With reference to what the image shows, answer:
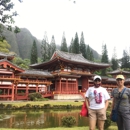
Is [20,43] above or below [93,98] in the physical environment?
above

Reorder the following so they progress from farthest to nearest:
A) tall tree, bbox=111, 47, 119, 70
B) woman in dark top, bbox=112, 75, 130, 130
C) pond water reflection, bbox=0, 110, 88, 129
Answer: tall tree, bbox=111, 47, 119, 70 → pond water reflection, bbox=0, 110, 88, 129 → woman in dark top, bbox=112, 75, 130, 130

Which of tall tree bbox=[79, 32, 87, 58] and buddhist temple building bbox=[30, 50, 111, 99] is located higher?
tall tree bbox=[79, 32, 87, 58]

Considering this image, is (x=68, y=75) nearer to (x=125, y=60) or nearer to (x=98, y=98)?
(x=98, y=98)

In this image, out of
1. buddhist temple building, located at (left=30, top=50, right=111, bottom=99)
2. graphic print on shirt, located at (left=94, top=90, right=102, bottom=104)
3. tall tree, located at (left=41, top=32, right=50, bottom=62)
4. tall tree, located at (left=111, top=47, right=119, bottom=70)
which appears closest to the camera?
graphic print on shirt, located at (left=94, top=90, right=102, bottom=104)

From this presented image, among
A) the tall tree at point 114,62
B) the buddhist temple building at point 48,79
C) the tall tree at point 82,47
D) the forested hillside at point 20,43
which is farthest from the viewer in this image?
the forested hillside at point 20,43

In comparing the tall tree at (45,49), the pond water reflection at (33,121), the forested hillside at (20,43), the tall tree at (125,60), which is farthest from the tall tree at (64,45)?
the pond water reflection at (33,121)

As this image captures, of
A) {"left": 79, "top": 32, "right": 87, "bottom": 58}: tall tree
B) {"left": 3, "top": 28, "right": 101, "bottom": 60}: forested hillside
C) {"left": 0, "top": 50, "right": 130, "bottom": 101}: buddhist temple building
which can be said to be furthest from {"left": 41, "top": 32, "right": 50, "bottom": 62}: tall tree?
{"left": 0, "top": 50, "right": 130, "bottom": 101}: buddhist temple building

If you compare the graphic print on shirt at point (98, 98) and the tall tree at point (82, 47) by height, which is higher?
the tall tree at point (82, 47)

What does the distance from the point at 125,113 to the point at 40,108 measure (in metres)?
16.5

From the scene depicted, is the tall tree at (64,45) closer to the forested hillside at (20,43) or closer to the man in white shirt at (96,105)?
the forested hillside at (20,43)

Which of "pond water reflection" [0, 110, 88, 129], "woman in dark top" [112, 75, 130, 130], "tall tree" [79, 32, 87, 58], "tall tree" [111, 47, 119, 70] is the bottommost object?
"pond water reflection" [0, 110, 88, 129]

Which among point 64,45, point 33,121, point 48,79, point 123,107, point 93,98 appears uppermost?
point 64,45

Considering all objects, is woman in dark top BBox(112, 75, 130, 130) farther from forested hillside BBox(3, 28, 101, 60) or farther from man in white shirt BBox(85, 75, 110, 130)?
forested hillside BBox(3, 28, 101, 60)

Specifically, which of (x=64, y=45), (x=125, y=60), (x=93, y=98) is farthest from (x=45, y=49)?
(x=93, y=98)
